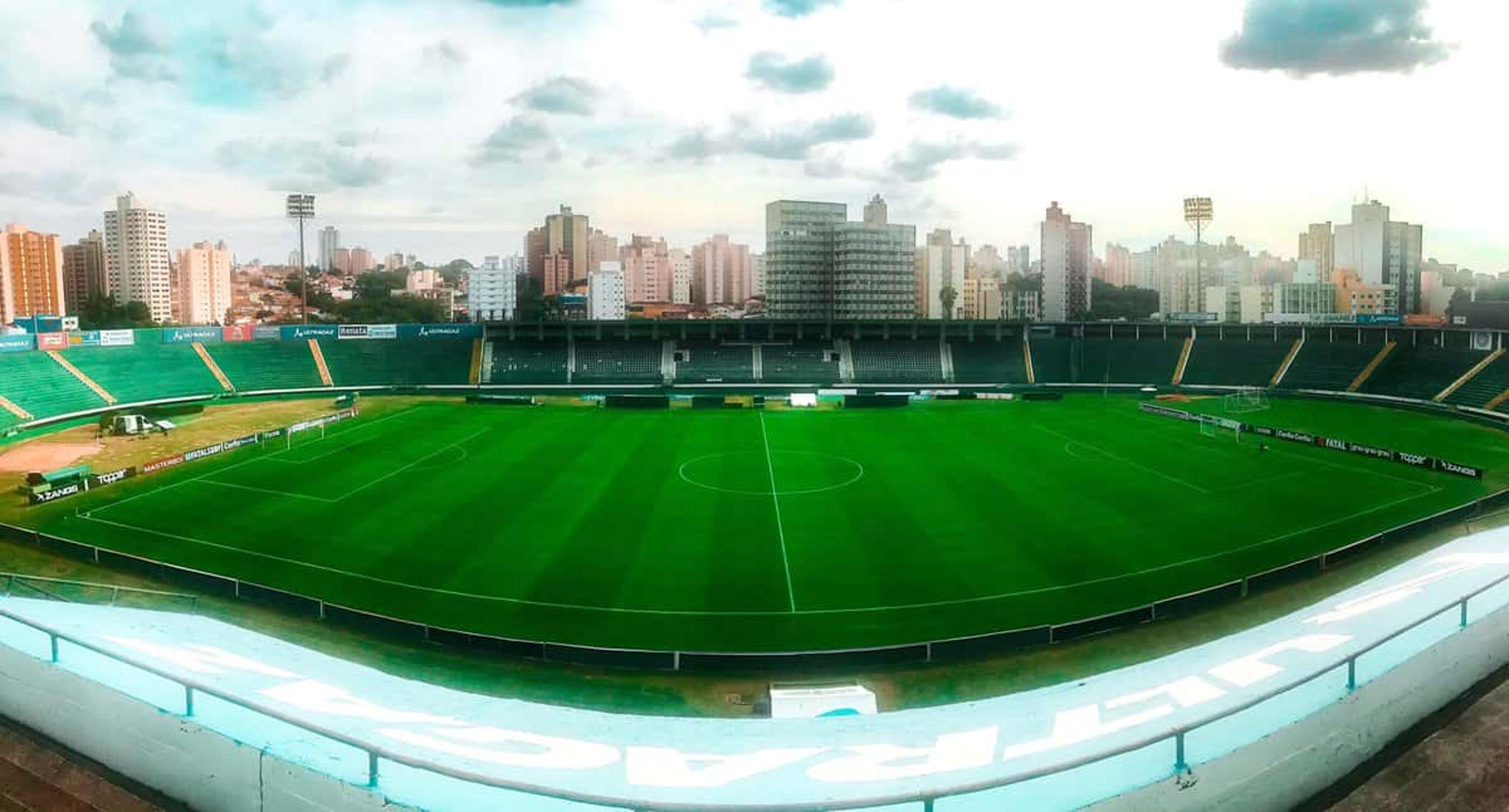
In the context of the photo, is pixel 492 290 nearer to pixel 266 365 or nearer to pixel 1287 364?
pixel 266 365

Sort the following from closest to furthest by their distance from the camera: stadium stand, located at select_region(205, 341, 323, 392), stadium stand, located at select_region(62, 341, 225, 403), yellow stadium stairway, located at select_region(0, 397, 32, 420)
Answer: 1. yellow stadium stairway, located at select_region(0, 397, 32, 420)
2. stadium stand, located at select_region(62, 341, 225, 403)
3. stadium stand, located at select_region(205, 341, 323, 392)

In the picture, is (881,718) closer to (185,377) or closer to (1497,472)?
(1497,472)

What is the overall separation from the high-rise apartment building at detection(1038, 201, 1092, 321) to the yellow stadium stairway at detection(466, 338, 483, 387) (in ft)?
373

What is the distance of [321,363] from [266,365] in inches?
153

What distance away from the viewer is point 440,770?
5.16 meters

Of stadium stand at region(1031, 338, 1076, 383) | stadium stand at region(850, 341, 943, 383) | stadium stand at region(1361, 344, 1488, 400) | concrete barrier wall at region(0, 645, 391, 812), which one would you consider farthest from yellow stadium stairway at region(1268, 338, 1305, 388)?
concrete barrier wall at region(0, 645, 391, 812)

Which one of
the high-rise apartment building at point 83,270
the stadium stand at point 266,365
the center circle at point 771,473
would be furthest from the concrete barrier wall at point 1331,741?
the high-rise apartment building at point 83,270

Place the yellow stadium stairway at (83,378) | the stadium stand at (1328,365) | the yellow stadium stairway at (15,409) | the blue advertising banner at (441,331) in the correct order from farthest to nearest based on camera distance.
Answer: the blue advertising banner at (441,331) → the stadium stand at (1328,365) → the yellow stadium stairway at (83,378) → the yellow stadium stairway at (15,409)

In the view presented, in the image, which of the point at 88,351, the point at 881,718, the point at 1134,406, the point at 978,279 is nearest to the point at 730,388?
the point at 1134,406

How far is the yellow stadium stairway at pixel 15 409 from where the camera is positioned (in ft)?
169

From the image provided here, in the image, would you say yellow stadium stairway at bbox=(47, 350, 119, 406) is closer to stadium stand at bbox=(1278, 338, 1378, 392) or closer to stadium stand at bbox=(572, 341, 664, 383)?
stadium stand at bbox=(572, 341, 664, 383)

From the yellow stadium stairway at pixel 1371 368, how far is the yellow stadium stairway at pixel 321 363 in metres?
74.9

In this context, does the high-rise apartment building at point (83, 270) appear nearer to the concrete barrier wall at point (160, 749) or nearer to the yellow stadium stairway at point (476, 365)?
the yellow stadium stairway at point (476, 365)

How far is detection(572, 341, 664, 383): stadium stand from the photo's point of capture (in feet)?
254
